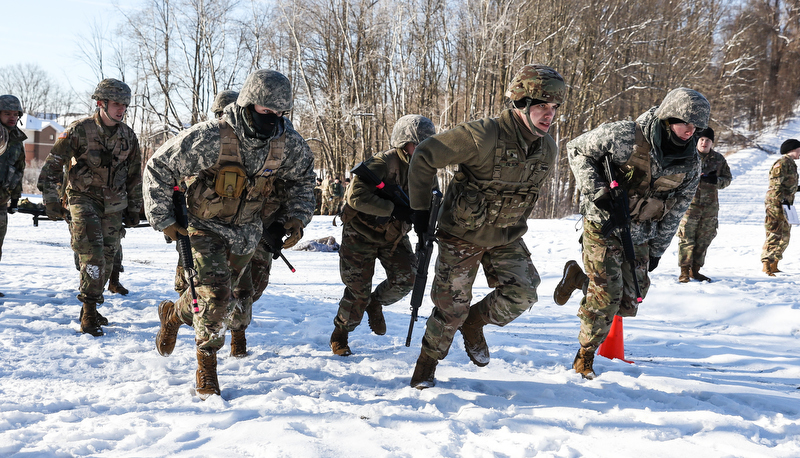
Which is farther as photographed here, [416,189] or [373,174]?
[373,174]

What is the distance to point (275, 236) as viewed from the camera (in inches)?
162

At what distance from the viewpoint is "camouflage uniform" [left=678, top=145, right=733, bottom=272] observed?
26.4ft

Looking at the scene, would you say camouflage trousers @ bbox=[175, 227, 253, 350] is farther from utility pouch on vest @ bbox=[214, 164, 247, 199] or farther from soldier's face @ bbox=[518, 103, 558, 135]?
soldier's face @ bbox=[518, 103, 558, 135]

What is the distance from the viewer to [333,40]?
23.4 m

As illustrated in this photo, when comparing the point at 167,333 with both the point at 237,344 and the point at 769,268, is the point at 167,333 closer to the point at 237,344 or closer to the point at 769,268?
the point at 237,344

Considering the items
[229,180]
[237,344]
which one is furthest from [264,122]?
[237,344]

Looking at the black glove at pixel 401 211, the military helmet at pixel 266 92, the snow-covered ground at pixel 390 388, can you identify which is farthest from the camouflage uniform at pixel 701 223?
the military helmet at pixel 266 92

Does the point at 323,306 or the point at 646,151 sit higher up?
the point at 646,151

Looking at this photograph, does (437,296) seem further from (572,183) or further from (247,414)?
(572,183)

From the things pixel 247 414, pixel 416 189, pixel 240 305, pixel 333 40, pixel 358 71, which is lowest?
pixel 247 414

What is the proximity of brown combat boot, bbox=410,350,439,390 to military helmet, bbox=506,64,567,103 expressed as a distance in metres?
1.77

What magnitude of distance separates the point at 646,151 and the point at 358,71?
1996cm

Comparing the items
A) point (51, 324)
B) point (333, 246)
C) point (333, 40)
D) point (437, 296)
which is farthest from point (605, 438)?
point (333, 40)

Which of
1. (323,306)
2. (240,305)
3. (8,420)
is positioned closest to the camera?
(8,420)
